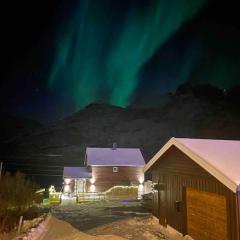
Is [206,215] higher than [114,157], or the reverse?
[114,157]

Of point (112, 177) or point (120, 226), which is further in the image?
point (112, 177)

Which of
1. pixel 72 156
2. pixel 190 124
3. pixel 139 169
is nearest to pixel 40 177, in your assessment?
pixel 139 169

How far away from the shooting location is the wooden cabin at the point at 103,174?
42.9 m

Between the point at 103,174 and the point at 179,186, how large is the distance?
29590 millimetres

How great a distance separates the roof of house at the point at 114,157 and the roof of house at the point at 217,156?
2843 centimetres

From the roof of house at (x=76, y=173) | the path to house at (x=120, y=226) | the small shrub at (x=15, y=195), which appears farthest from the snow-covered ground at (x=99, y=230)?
the roof of house at (x=76, y=173)

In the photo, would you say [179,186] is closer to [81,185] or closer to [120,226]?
[120,226]

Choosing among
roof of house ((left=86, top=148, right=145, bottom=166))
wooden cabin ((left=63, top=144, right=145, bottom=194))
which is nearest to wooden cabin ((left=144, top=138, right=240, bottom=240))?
wooden cabin ((left=63, top=144, right=145, bottom=194))

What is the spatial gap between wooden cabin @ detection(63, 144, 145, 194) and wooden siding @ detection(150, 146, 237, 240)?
24.8 metres

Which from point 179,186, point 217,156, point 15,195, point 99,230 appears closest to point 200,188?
point 217,156

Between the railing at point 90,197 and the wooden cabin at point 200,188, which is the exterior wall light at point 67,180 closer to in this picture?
the railing at point 90,197

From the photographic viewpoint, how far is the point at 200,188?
44.7 ft

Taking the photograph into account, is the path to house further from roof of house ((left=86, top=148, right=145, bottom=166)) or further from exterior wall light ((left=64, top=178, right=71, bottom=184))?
roof of house ((left=86, top=148, right=145, bottom=166))

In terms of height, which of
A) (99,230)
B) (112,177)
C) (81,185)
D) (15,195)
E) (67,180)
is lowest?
(99,230)
